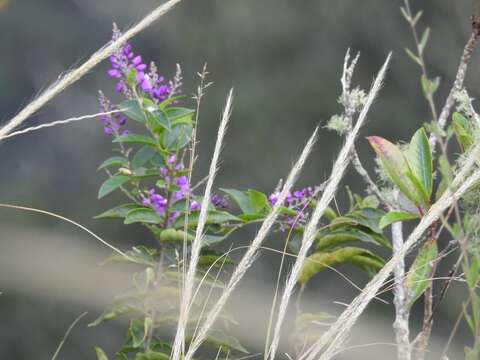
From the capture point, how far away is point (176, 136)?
119cm

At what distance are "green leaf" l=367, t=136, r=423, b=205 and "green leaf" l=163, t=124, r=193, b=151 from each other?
0.92 ft

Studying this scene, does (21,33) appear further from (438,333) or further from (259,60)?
(438,333)

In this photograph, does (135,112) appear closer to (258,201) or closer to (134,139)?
(134,139)

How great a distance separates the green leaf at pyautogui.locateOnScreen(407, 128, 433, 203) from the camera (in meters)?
1.01

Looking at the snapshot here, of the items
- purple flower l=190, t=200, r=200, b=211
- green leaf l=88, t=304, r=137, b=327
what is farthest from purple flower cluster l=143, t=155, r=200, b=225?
green leaf l=88, t=304, r=137, b=327

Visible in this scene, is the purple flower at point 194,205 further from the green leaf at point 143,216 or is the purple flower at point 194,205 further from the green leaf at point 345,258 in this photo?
the green leaf at point 345,258

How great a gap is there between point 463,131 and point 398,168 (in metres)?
0.09

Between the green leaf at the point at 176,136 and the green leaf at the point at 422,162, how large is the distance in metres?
0.32

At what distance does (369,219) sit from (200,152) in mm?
940

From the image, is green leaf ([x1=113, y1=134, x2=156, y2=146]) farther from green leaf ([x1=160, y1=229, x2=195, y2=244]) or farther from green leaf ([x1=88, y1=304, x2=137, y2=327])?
green leaf ([x1=88, y1=304, x2=137, y2=327])

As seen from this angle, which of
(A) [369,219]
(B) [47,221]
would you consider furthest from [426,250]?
(B) [47,221]

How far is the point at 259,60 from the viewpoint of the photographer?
2240 mm

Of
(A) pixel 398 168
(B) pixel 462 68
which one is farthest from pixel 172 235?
(B) pixel 462 68

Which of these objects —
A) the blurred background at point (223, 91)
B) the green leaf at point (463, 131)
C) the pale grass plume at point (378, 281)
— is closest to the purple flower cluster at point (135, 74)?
the green leaf at point (463, 131)
